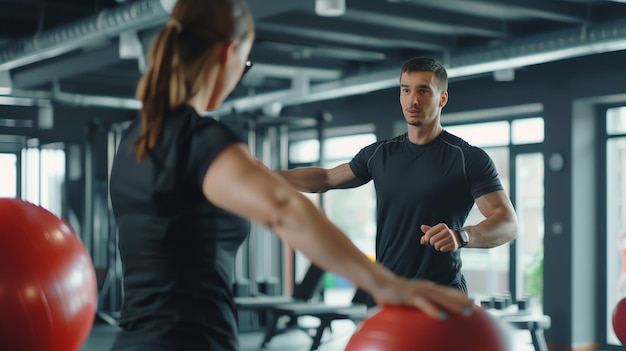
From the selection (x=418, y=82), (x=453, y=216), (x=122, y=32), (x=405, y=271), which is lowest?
(x=405, y=271)

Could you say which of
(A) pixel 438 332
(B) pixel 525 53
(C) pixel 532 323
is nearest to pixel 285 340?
(C) pixel 532 323

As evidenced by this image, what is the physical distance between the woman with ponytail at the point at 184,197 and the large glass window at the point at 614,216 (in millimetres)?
6807

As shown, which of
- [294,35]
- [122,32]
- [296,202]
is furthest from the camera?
[294,35]

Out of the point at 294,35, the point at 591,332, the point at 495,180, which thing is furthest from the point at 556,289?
the point at 495,180

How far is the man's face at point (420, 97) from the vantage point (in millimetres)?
2676

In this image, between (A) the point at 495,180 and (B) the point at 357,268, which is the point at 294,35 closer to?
(A) the point at 495,180

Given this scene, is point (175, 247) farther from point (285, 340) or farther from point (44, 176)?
point (44, 176)

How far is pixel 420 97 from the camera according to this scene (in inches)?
105

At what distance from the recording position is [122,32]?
233 inches

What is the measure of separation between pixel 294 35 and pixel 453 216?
16.2ft

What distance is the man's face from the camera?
8.78 ft

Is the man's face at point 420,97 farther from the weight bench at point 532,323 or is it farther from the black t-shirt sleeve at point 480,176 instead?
the weight bench at point 532,323

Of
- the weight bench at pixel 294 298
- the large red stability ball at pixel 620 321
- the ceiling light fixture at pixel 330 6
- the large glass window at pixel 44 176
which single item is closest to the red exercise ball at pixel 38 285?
the ceiling light fixture at pixel 330 6

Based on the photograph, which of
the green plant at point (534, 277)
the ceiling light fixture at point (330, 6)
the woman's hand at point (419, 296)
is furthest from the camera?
the green plant at point (534, 277)
